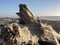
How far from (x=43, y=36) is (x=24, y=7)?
2.68 m

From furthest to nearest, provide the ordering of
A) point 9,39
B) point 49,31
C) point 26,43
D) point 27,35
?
1. point 49,31
2. point 27,35
3. point 26,43
4. point 9,39

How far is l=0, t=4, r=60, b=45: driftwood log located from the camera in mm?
11445

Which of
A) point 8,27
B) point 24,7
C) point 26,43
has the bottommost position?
point 26,43

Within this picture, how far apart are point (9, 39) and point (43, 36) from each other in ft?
9.85

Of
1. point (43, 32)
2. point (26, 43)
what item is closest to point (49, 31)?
point (43, 32)

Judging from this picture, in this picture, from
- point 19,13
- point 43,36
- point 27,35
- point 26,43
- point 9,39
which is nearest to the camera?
point 9,39

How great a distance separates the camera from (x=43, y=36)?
1365 cm

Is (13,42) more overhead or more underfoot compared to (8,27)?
more underfoot

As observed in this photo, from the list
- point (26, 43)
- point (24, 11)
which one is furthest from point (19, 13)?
point (26, 43)

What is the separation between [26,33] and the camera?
12680 millimetres

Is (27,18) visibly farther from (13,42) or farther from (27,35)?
(13,42)

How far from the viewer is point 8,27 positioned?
11445mm

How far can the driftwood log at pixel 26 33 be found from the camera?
1145 centimetres

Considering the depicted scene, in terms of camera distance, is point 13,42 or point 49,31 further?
point 49,31
